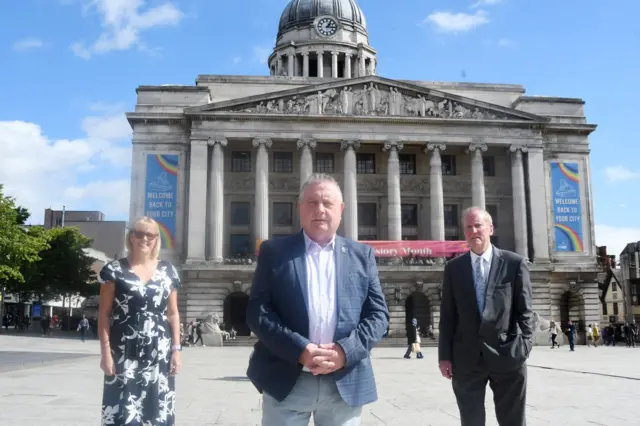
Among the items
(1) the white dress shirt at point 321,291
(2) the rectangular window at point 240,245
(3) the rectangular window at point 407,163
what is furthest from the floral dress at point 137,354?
(3) the rectangular window at point 407,163

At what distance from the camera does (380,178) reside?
5034 centimetres

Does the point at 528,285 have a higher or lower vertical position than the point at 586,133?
lower

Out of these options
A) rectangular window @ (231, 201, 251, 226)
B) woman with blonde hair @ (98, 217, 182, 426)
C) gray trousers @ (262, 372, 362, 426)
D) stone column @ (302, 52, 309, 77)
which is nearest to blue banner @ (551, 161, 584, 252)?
rectangular window @ (231, 201, 251, 226)

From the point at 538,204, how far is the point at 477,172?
5240mm

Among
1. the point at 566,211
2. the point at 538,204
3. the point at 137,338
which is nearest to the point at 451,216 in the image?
the point at 538,204

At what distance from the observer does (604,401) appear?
11.8 m

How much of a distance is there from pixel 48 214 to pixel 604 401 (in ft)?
281

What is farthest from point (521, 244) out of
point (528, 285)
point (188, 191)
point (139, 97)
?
point (528, 285)

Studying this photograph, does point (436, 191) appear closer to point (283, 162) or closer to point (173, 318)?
point (283, 162)

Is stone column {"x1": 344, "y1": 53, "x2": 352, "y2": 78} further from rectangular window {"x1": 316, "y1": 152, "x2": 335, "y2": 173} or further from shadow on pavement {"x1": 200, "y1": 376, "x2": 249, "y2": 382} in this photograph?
shadow on pavement {"x1": 200, "y1": 376, "x2": 249, "y2": 382}

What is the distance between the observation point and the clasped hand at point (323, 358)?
13.5 feet

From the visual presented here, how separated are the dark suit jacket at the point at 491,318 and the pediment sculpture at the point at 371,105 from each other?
136 ft

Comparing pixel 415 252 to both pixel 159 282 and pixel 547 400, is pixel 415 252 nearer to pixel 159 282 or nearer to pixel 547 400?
pixel 547 400

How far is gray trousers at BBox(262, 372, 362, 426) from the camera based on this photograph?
4301 mm
